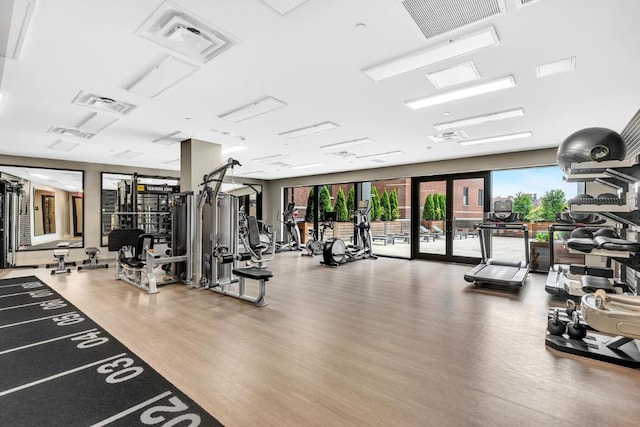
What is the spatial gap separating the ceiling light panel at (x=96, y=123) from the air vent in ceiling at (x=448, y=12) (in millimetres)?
4419

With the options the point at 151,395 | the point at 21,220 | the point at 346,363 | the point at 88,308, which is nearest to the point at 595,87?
the point at 346,363

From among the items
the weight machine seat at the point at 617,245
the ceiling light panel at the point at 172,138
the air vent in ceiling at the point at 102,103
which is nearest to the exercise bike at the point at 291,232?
the ceiling light panel at the point at 172,138

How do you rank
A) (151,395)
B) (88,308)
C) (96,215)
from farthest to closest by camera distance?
1. (96,215)
2. (88,308)
3. (151,395)

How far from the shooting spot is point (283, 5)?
6.88 feet

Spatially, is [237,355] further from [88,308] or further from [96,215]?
[96,215]

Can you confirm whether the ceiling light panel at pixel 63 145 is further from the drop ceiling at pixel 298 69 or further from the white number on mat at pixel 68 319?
the white number on mat at pixel 68 319

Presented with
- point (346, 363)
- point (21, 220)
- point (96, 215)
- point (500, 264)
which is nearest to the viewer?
point (346, 363)

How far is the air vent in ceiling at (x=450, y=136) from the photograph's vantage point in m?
5.31

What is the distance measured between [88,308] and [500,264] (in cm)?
672

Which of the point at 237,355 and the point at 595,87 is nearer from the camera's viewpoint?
the point at 237,355

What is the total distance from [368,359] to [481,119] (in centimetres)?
378

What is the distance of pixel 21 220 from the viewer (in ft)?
24.5

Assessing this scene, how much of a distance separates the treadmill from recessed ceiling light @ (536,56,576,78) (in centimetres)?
313

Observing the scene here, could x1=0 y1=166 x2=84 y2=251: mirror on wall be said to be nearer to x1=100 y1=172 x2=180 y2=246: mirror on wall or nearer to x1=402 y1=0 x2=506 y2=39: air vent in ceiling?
x1=100 y1=172 x2=180 y2=246: mirror on wall
